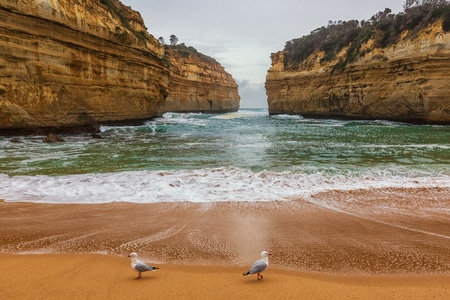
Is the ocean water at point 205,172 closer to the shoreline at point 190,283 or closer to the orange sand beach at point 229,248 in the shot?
the orange sand beach at point 229,248

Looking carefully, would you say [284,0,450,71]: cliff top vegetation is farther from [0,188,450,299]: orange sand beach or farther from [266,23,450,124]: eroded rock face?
[0,188,450,299]: orange sand beach

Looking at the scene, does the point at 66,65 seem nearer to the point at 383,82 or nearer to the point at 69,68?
the point at 69,68

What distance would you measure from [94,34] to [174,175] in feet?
55.3

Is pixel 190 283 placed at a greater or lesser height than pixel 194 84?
lesser

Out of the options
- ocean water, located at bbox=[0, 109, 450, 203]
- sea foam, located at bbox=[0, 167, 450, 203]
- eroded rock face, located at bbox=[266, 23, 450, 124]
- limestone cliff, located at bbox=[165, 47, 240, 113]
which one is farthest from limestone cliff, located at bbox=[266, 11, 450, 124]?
limestone cliff, located at bbox=[165, 47, 240, 113]

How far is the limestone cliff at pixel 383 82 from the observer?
2461 centimetres

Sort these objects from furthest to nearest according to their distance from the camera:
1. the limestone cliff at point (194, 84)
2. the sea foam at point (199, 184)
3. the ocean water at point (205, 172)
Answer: the limestone cliff at point (194, 84) < the ocean water at point (205, 172) < the sea foam at point (199, 184)

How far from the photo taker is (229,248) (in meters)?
4.00

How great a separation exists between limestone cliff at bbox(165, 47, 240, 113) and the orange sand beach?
55037 millimetres

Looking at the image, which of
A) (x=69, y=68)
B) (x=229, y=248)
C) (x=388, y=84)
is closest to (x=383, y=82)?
(x=388, y=84)

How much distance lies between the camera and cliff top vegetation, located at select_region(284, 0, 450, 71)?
89.5 feet

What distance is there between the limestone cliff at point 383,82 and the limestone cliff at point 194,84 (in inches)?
996

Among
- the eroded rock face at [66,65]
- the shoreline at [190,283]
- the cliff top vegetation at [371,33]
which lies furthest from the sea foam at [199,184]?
the cliff top vegetation at [371,33]

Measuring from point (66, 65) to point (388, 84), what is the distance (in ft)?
93.2
